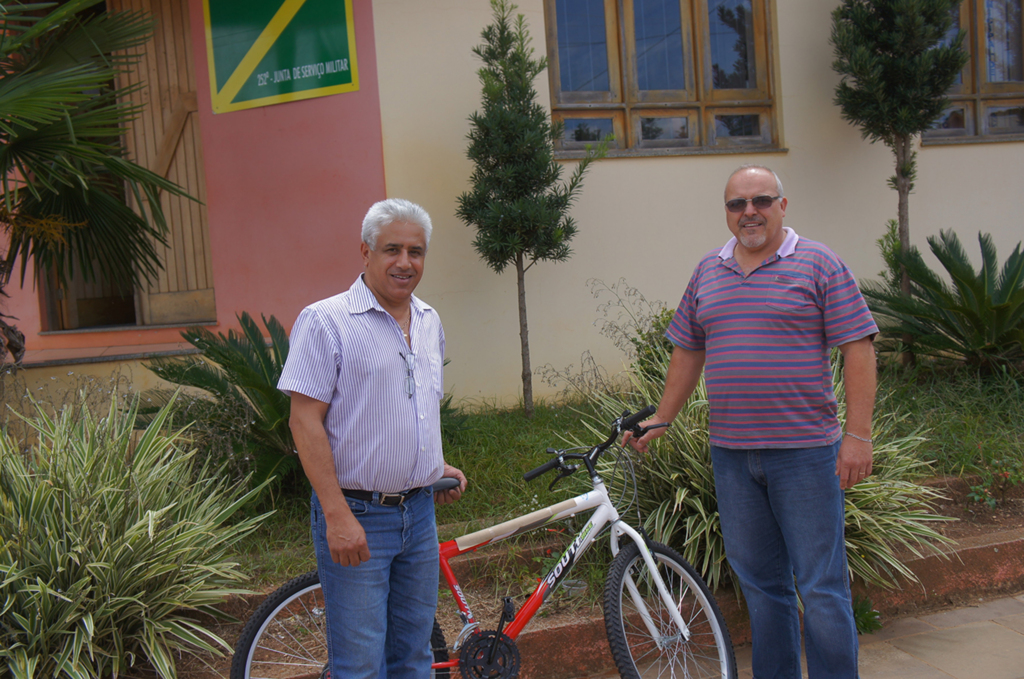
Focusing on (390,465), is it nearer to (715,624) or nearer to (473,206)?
(715,624)

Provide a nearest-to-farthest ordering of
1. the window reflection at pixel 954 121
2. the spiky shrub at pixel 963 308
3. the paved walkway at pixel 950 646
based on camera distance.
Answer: the paved walkway at pixel 950 646 < the spiky shrub at pixel 963 308 < the window reflection at pixel 954 121

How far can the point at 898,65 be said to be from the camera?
20.9 ft

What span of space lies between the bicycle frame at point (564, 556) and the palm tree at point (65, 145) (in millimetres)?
2750

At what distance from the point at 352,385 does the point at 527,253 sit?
3.58m

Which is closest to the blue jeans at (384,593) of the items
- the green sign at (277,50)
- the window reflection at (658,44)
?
the green sign at (277,50)

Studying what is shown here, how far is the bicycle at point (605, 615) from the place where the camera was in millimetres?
2869

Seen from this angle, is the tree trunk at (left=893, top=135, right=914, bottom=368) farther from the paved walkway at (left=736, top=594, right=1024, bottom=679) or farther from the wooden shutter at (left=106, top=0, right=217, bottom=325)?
the wooden shutter at (left=106, top=0, right=217, bottom=325)

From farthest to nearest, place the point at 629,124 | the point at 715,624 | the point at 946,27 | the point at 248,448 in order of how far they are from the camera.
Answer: the point at 629,124
the point at 946,27
the point at 248,448
the point at 715,624

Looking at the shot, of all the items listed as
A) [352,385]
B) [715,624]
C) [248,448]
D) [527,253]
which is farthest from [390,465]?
[527,253]

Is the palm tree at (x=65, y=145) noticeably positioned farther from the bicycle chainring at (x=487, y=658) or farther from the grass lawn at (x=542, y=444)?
the bicycle chainring at (x=487, y=658)

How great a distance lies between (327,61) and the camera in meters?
6.03

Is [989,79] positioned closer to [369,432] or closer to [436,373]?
[436,373]

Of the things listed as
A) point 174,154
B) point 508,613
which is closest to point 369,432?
point 508,613

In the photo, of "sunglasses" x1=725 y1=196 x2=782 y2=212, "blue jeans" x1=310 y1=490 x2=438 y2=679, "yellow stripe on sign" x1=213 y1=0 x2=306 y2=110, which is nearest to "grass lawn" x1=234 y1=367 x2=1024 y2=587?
"blue jeans" x1=310 y1=490 x2=438 y2=679
